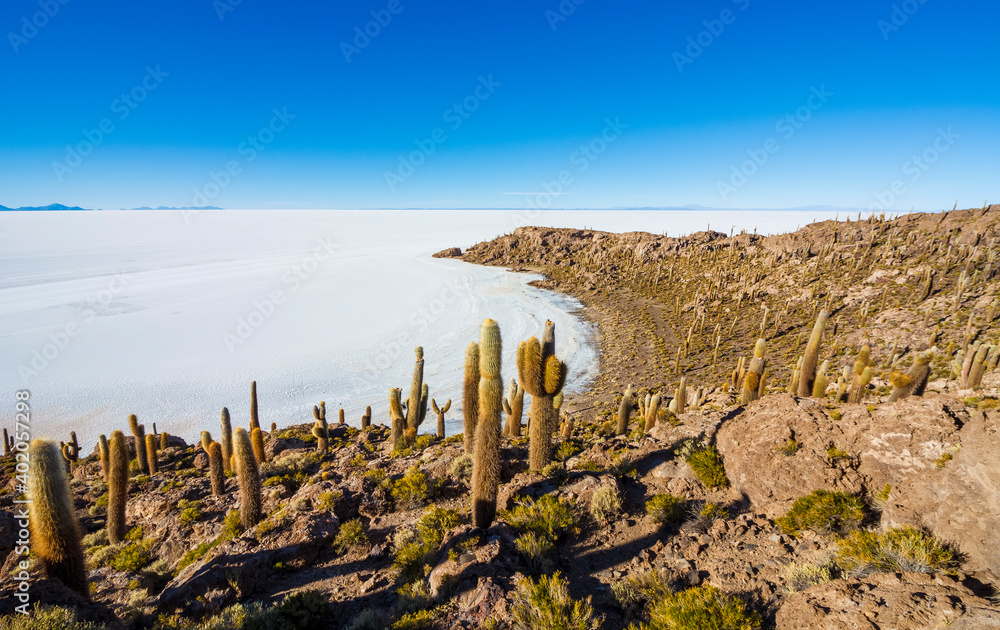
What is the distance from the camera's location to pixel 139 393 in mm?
22031

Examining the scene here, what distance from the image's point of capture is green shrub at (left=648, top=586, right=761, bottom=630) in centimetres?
422

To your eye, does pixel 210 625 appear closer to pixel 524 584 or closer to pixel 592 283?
pixel 524 584

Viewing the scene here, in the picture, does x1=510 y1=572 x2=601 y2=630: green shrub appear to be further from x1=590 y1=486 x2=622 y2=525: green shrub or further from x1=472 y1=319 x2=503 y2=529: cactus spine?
x1=472 y1=319 x2=503 y2=529: cactus spine

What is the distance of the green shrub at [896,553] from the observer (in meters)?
4.23

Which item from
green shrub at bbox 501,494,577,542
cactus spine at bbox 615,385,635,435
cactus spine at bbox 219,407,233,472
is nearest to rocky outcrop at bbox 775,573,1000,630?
green shrub at bbox 501,494,577,542

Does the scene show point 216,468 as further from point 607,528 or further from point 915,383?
point 915,383

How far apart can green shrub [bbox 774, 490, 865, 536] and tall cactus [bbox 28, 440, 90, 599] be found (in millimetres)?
9846

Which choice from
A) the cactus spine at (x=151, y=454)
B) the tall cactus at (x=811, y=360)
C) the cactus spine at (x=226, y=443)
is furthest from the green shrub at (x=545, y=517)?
the cactus spine at (x=151, y=454)

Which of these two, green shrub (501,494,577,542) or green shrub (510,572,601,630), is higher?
green shrub (510,572,601,630)

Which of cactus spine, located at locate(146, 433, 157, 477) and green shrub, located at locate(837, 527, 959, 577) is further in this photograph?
cactus spine, located at locate(146, 433, 157, 477)

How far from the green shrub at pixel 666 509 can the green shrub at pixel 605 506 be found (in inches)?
20.2

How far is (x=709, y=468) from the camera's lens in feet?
24.2

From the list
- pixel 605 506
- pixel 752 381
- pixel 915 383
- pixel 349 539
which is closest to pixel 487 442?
pixel 605 506

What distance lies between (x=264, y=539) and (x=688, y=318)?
30.4 meters
